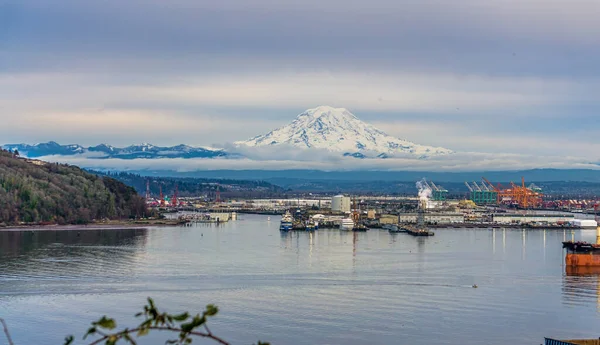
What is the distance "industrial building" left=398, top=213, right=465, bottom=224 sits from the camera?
57925mm

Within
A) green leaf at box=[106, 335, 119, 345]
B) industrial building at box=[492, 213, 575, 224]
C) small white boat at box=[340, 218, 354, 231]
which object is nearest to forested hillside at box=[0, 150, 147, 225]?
small white boat at box=[340, 218, 354, 231]

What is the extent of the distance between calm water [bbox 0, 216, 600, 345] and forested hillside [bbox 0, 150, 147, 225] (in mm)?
9878

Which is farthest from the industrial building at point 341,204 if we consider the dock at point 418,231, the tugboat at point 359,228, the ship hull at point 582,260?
the ship hull at point 582,260

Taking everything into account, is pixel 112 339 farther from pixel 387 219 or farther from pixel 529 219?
pixel 529 219

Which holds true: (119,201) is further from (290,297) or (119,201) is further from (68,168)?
(290,297)

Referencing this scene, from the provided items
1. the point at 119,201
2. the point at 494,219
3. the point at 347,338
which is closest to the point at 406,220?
the point at 494,219

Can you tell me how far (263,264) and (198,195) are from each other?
82.0m

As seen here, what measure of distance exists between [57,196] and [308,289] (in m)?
29.9

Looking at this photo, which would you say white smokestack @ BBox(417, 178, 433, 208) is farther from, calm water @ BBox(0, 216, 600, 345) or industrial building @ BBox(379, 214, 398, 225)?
calm water @ BBox(0, 216, 600, 345)

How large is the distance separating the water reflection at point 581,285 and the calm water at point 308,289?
0.15 ft

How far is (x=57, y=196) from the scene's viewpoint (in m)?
48.9

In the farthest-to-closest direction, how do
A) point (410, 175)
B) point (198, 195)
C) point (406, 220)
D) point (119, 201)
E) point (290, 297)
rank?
point (410, 175)
point (198, 195)
point (406, 220)
point (119, 201)
point (290, 297)

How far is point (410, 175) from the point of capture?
648 feet

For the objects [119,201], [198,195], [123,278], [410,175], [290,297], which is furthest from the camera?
[410,175]
